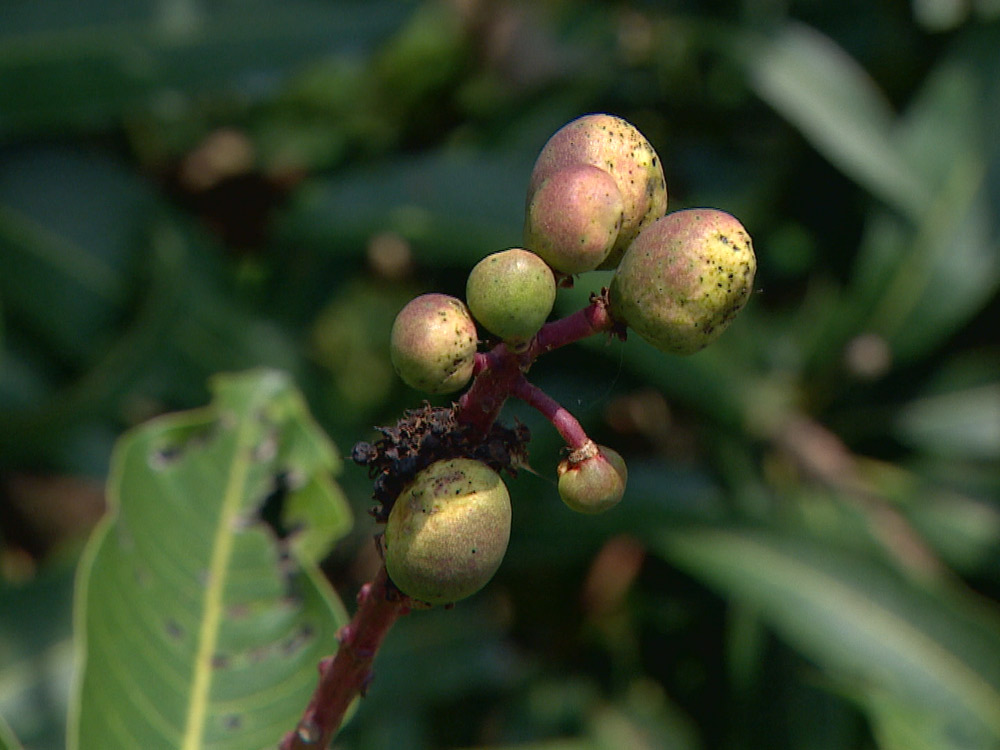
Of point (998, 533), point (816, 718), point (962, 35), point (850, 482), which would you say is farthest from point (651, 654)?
point (962, 35)

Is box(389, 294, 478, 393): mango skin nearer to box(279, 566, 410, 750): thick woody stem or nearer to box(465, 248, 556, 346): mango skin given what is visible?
box(465, 248, 556, 346): mango skin

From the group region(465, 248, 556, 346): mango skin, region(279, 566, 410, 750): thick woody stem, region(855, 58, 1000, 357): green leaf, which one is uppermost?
region(855, 58, 1000, 357): green leaf

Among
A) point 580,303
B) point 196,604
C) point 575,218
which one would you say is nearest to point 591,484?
point 575,218

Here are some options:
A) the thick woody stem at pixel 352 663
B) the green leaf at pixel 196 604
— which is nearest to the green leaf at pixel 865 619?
the green leaf at pixel 196 604

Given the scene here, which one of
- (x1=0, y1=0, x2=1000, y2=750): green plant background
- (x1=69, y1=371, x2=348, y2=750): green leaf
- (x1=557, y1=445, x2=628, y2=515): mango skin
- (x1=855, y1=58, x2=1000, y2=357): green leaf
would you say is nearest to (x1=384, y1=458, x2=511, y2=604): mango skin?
(x1=557, y1=445, x2=628, y2=515): mango skin

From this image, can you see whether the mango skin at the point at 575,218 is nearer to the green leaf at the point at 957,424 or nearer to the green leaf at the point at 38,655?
the green leaf at the point at 38,655

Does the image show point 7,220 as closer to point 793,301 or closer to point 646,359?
point 646,359
